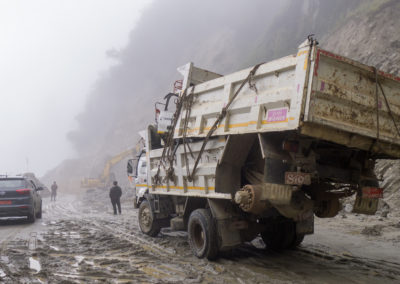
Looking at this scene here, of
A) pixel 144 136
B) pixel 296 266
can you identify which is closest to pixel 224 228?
pixel 296 266

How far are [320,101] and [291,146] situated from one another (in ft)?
2.37

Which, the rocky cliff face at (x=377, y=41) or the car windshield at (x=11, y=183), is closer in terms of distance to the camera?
the car windshield at (x=11, y=183)

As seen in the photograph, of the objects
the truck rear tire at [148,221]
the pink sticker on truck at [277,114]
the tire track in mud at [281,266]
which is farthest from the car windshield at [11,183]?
the pink sticker on truck at [277,114]

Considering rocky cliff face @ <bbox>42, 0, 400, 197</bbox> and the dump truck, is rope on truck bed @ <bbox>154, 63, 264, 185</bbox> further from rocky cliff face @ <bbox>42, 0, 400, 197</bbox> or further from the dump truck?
rocky cliff face @ <bbox>42, 0, 400, 197</bbox>

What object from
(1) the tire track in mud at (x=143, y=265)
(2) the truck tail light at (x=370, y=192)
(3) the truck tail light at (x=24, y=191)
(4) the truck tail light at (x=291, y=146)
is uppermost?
(4) the truck tail light at (x=291, y=146)

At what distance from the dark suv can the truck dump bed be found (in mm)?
8001

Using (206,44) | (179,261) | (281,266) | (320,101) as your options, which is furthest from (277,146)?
(206,44)

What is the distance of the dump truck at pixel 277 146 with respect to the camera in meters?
4.69

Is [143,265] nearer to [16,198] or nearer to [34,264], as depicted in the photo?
[34,264]

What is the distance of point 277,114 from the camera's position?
4871mm

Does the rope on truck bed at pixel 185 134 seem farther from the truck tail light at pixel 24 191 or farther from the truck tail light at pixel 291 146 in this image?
the truck tail light at pixel 24 191

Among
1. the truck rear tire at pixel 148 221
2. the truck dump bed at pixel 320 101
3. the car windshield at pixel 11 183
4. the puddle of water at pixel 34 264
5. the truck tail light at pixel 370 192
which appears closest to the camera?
the truck dump bed at pixel 320 101

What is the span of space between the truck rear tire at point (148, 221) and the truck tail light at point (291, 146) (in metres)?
4.41

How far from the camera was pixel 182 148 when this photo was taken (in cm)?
697
